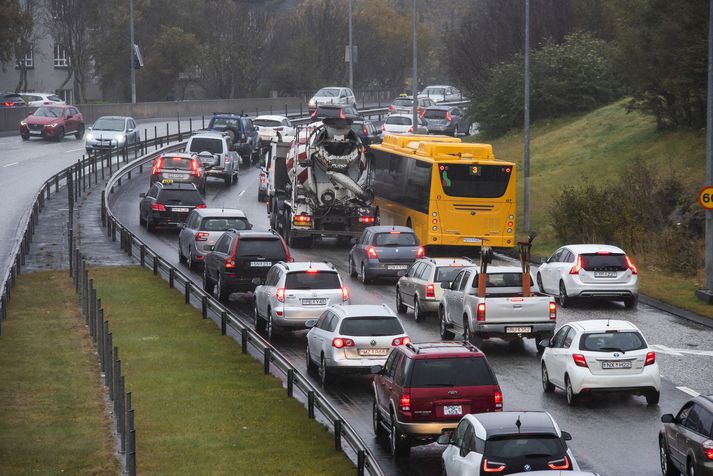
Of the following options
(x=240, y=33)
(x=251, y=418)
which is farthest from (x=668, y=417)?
(x=240, y=33)

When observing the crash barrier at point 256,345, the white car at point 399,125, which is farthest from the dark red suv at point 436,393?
the white car at point 399,125

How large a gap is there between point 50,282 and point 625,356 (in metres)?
19.6

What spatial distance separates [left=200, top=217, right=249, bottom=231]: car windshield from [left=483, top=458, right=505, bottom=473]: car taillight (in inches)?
938

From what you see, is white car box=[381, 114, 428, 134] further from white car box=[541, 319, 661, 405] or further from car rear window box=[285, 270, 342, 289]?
white car box=[541, 319, 661, 405]

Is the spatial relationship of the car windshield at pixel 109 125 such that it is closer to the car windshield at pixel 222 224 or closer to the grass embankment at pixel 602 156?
the grass embankment at pixel 602 156

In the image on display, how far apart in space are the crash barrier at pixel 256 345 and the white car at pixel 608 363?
13.5 feet

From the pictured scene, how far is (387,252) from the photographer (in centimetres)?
3662

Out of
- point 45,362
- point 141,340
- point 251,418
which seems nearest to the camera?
point 251,418

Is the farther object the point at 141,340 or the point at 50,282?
the point at 50,282

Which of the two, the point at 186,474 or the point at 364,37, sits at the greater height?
the point at 364,37

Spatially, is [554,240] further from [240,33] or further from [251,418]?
[240,33]

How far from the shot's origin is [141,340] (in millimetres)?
28531

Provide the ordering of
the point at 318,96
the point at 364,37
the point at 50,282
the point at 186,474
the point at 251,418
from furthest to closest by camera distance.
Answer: the point at 364,37, the point at 318,96, the point at 50,282, the point at 251,418, the point at 186,474

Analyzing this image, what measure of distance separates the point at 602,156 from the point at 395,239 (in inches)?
905
